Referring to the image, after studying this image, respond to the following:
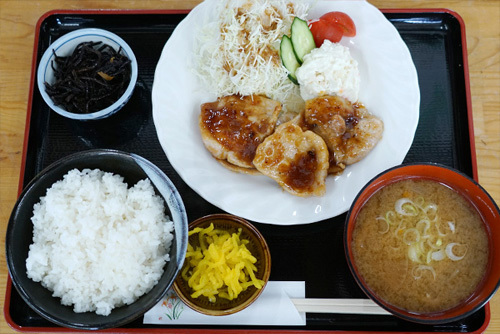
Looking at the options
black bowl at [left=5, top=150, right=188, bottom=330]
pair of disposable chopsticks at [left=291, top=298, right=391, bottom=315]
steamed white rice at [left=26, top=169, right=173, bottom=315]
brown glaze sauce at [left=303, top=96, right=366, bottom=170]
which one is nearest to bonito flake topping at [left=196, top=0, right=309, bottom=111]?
brown glaze sauce at [left=303, top=96, right=366, bottom=170]

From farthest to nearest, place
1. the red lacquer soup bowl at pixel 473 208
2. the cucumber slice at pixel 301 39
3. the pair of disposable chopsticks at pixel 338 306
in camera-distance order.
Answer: the cucumber slice at pixel 301 39 → the pair of disposable chopsticks at pixel 338 306 → the red lacquer soup bowl at pixel 473 208

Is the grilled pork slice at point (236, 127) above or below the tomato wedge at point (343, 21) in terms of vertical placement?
below

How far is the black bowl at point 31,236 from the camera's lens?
231 cm

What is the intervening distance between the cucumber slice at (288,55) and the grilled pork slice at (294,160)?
0.50 meters

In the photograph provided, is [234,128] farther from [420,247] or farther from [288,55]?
[420,247]

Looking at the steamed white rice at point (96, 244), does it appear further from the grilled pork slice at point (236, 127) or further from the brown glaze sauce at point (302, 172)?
the brown glaze sauce at point (302, 172)

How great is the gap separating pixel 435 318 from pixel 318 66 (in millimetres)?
1559

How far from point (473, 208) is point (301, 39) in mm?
1439

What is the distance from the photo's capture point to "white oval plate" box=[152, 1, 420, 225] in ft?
8.75

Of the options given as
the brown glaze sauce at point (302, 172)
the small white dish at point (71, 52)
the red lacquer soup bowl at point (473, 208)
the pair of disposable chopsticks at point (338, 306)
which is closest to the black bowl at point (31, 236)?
the small white dish at point (71, 52)

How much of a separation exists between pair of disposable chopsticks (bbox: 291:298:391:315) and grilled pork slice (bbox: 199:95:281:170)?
858 millimetres

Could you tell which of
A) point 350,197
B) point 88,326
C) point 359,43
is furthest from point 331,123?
point 88,326

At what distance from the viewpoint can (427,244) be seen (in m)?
2.42

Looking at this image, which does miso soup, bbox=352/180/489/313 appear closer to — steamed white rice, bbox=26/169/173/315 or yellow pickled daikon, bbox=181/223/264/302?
yellow pickled daikon, bbox=181/223/264/302
